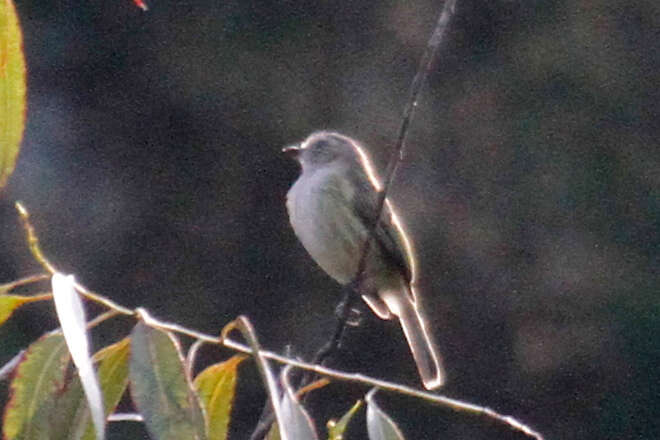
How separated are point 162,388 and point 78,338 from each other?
123mm

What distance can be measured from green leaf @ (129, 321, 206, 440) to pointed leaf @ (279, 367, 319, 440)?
98 millimetres

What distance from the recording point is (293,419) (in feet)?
6.07

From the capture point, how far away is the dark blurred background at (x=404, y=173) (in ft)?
33.1

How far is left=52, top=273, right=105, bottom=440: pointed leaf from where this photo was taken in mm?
1632

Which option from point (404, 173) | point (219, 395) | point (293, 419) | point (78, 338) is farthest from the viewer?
point (404, 173)

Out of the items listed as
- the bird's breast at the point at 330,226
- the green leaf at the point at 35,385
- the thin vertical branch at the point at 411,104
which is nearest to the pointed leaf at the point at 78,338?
the green leaf at the point at 35,385

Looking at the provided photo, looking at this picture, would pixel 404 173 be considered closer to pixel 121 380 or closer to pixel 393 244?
pixel 393 244

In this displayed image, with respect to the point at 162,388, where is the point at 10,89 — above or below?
above

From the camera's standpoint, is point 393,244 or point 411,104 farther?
point 393,244

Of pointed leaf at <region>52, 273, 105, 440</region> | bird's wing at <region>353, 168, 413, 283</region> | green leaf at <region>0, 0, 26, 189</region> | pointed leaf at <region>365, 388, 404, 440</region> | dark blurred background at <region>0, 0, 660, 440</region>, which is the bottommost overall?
dark blurred background at <region>0, 0, 660, 440</region>

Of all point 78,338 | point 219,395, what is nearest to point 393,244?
point 219,395

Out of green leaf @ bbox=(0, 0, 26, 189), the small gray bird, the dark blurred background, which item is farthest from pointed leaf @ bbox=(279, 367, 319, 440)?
the dark blurred background

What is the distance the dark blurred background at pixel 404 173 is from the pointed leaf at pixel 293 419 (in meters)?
7.88

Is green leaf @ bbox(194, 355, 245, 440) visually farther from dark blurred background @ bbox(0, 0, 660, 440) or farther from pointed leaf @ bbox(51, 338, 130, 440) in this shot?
dark blurred background @ bbox(0, 0, 660, 440)
